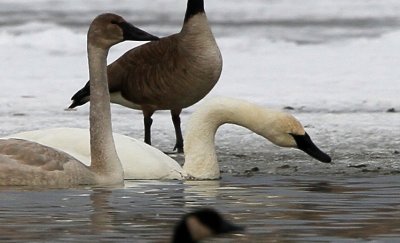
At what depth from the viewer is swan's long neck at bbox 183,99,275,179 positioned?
9.96 m

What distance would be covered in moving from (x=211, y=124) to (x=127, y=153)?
848mm

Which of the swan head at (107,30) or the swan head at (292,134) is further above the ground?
the swan head at (107,30)

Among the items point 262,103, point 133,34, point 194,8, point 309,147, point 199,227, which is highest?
point 199,227

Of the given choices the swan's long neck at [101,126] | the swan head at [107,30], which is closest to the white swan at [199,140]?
the swan's long neck at [101,126]

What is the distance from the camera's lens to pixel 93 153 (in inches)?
359

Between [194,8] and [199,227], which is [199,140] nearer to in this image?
[194,8]

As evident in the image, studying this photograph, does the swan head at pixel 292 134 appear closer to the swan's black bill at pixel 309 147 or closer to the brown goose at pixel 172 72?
the swan's black bill at pixel 309 147

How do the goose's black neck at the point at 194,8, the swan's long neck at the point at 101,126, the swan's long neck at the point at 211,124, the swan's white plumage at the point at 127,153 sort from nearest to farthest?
the swan's long neck at the point at 101,126
the swan's white plumage at the point at 127,153
the swan's long neck at the point at 211,124
the goose's black neck at the point at 194,8

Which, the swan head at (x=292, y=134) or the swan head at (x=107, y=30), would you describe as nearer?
the swan head at (x=107, y=30)

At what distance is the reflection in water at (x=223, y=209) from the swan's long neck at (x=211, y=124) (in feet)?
1.13

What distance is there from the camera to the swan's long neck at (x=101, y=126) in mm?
8977

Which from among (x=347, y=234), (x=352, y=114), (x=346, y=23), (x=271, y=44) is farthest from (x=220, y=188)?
(x=346, y=23)

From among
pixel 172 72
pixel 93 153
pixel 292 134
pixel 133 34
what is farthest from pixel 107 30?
pixel 172 72

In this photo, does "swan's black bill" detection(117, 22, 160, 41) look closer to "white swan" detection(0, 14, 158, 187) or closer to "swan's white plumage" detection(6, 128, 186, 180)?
"white swan" detection(0, 14, 158, 187)
